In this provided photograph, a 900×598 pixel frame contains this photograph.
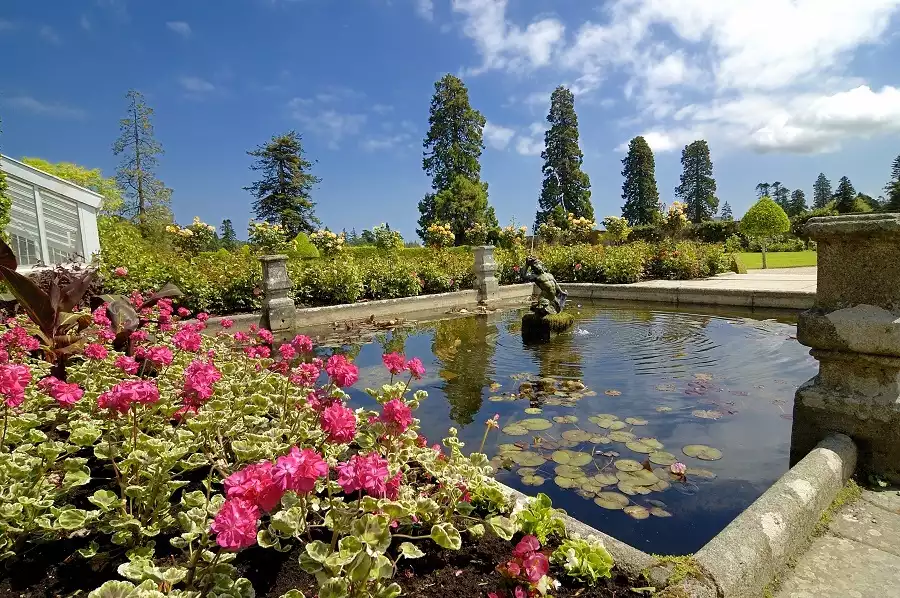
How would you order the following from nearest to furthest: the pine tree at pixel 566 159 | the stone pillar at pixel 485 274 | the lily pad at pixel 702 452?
the lily pad at pixel 702 452
the stone pillar at pixel 485 274
the pine tree at pixel 566 159

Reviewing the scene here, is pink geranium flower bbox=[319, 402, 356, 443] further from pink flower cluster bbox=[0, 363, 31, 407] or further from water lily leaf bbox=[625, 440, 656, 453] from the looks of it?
water lily leaf bbox=[625, 440, 656, 453]

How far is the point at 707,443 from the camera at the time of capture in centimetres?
287

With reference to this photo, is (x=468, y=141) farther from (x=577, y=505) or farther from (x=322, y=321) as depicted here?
(x=577, y=505)

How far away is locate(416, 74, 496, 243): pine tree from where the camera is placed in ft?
110

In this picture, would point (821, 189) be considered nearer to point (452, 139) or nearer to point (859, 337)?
point (452, 139)

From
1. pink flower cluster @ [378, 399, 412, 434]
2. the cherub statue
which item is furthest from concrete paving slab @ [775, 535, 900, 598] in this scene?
the cherub statue

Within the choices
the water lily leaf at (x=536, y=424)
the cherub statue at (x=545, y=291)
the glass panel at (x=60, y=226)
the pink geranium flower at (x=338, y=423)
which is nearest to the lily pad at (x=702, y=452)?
the water lily leaf at (x=536, y=424)

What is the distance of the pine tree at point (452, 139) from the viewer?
33406 millimetres

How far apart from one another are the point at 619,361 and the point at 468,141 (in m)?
31.6

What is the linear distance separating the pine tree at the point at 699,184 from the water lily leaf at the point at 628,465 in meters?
50.6

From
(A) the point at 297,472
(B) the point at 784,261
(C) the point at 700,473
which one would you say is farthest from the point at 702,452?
(B) the point at 784,261

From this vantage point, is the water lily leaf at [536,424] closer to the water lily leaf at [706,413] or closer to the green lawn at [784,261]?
the water lily leaf at [706,413]

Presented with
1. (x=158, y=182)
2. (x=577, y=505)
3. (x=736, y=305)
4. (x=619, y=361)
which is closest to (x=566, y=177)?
(x=158, y=182)

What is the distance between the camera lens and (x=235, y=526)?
858 millimetres
